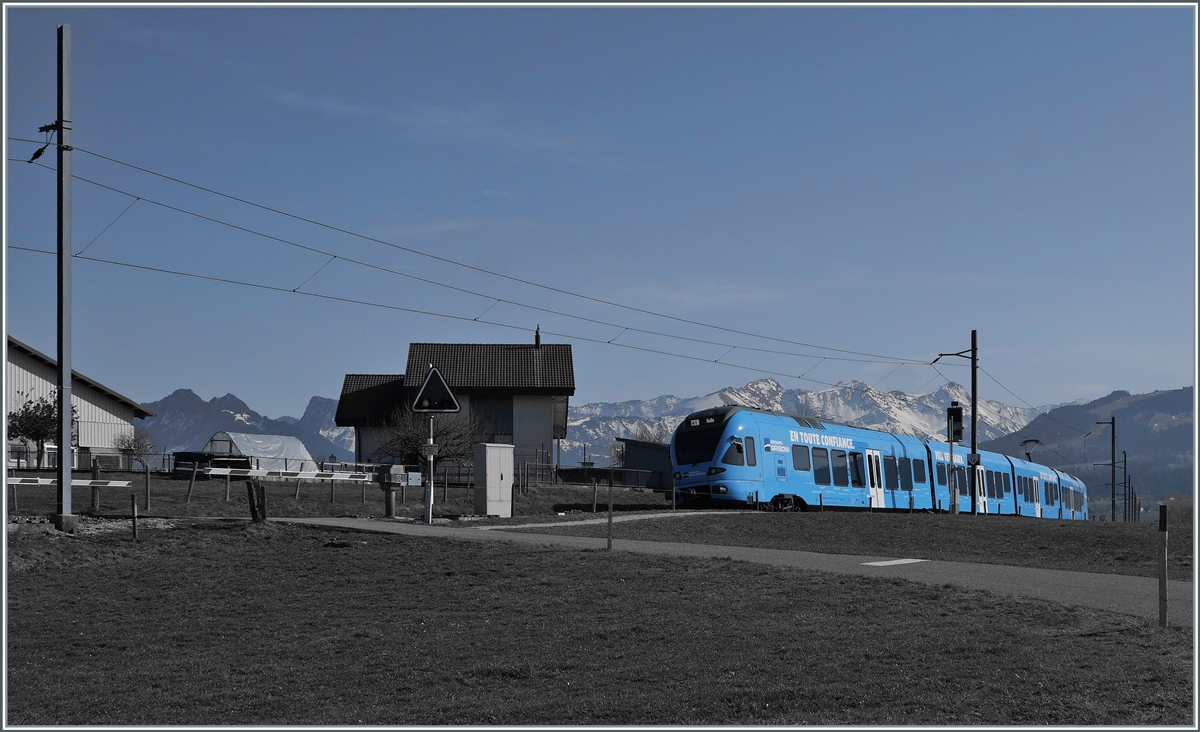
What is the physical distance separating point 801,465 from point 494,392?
128ft

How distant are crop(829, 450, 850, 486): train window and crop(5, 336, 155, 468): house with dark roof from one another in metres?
34.1

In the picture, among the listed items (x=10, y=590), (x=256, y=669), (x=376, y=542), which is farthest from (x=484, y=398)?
(x=256, y=669)

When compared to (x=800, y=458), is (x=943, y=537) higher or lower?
lower

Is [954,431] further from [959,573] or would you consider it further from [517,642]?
[517,642]

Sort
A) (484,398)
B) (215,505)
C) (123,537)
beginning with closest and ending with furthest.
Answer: (123,537)
(215,505)
(484,398)

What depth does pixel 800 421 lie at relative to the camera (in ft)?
119

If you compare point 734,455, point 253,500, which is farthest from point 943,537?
point 253,500

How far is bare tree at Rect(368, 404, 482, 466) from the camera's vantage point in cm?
5934

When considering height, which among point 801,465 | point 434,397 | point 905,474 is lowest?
point 905,474

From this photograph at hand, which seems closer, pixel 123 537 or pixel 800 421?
pixel 123 537

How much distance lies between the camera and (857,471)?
125ft

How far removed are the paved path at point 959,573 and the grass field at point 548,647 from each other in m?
1.06

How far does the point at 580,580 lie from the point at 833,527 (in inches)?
543

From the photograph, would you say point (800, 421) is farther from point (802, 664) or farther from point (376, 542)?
point (802, 664)
